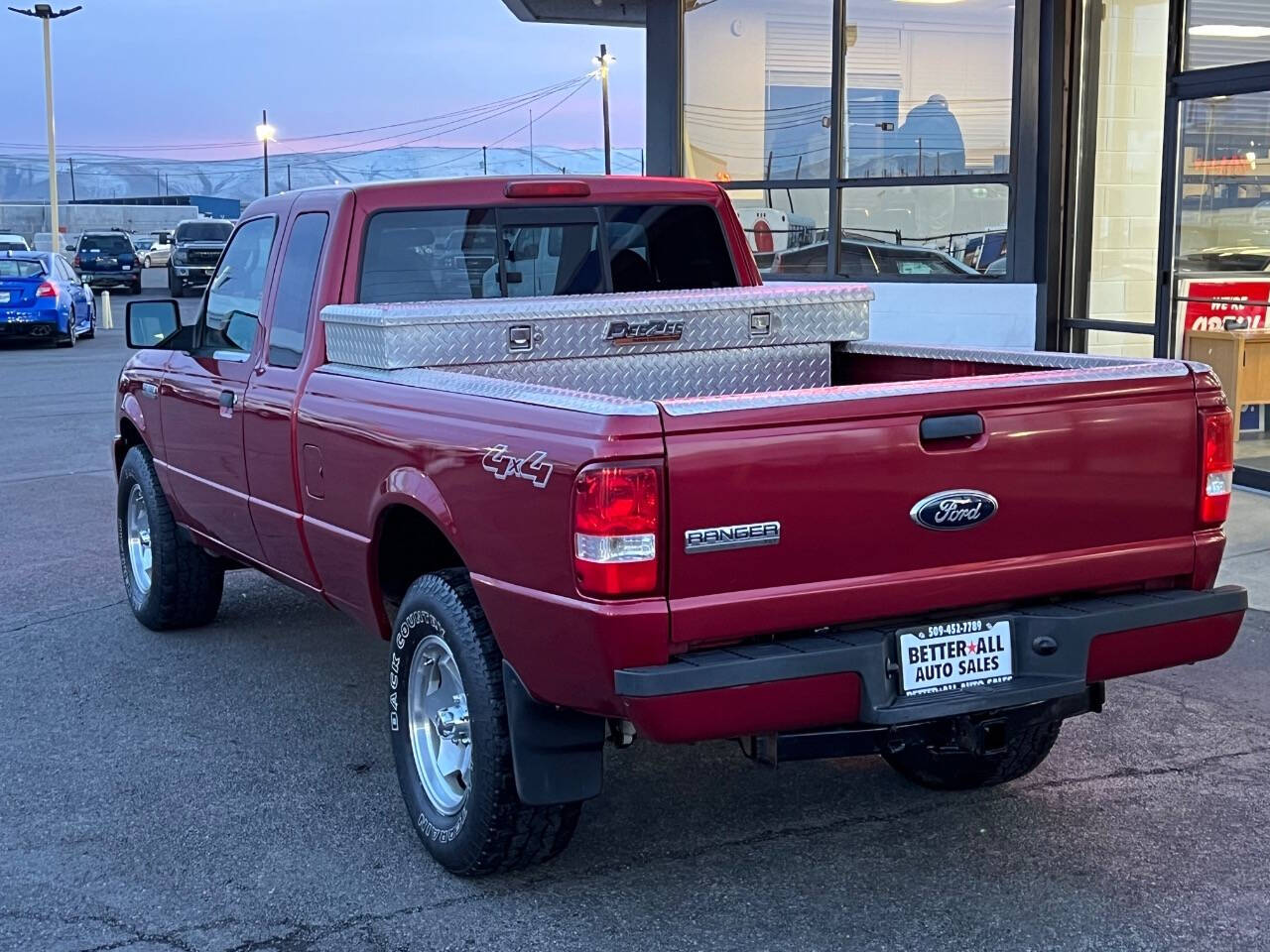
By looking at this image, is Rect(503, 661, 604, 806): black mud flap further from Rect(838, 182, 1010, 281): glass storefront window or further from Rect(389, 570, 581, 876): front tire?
Rect(838, 182, 1010, 281): glass storefront window

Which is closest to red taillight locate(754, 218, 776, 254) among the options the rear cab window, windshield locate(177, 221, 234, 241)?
the rear cab window

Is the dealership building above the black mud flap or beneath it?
above

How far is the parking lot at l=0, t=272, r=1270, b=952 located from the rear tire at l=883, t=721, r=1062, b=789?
2.2 inches

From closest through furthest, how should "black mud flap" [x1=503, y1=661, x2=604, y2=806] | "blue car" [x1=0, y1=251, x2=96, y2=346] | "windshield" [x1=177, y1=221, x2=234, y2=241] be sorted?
"black mud flap" [x1=503, y1=661, x2=604, y2=806] → "blue car" [x1=0, y1=251, x2=96, y2=346] → "windshield" [x1=177, y1=221, x2=234, y2=241]

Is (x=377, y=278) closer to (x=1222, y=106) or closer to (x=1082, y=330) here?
(x=1222, y=106)

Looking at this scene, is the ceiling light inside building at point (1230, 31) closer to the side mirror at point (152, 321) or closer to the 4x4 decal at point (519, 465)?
the side mirror at point (152, 321)

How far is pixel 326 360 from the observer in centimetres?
501

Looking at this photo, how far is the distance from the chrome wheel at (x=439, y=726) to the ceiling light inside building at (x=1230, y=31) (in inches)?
289

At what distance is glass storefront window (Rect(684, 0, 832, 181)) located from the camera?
12664 millimetres

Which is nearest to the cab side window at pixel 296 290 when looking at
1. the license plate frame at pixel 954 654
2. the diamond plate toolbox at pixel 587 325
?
the diamond plate toolbox at pixel 587 325

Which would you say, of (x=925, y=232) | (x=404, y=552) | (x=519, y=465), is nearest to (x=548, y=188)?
(x=404, y=552)

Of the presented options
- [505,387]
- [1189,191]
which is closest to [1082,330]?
[1189,191]

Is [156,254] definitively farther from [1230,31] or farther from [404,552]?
[404,552]

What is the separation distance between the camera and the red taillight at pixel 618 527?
3.37 m
